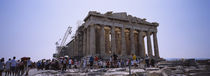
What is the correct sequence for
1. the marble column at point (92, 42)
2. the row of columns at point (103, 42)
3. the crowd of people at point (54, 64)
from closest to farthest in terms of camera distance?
the crowd of people at point (54, 64) → the marble column at point (92, 42) → the row of columns at point (103, 42)

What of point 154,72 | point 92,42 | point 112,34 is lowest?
point 154,72

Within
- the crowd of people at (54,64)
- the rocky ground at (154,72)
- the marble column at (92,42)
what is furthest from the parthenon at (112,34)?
the rocky ground at (154,72)

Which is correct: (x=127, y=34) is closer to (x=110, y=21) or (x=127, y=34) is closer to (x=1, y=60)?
(x=110, y=21)

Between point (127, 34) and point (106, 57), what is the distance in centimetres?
1358

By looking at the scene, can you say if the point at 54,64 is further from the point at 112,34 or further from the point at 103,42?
the point at 112,34

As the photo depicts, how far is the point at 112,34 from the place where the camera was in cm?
2970

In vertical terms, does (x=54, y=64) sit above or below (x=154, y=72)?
below

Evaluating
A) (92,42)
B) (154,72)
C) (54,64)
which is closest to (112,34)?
(92,42)

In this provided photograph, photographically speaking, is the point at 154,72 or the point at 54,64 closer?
the point at 154,72

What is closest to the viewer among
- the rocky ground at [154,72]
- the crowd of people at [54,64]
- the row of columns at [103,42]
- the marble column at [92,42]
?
the rocky ground at [154,72]

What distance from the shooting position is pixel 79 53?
120 ft

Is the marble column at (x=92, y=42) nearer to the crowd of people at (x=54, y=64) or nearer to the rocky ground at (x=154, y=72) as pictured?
the crowd of people at (x=54, y=64)

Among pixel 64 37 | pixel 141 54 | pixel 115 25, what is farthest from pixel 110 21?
pixel 64 37

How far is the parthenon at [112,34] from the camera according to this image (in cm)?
2798
